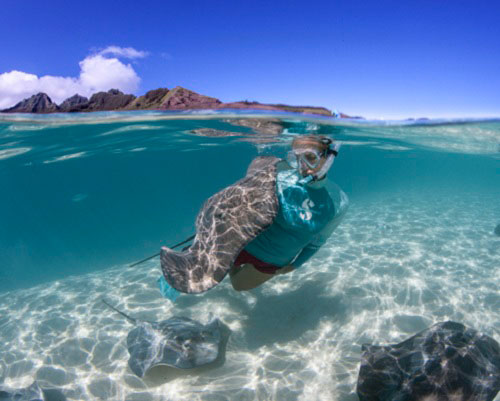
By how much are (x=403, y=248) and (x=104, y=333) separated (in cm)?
1156

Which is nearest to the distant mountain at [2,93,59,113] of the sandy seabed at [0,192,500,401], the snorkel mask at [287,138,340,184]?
the sandy seabed at [0,192,500,401]

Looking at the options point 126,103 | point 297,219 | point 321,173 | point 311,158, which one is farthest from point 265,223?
point 126,103

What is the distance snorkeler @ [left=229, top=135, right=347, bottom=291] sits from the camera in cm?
354

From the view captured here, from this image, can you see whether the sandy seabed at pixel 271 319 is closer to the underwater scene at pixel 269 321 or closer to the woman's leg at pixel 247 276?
the underwater scene at pixel 269 321

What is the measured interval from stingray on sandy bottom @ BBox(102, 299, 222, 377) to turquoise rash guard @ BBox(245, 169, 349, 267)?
9.55 feet

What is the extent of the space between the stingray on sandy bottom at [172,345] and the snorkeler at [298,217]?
234 centimetres

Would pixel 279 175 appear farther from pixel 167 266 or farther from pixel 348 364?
pixel 348 364

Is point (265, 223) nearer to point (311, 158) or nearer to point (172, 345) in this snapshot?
point (311, 158)

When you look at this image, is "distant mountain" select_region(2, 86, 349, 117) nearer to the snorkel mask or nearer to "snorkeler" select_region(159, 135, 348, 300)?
the snorkel mask

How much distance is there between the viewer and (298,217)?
138 inches

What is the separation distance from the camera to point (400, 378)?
4316mm

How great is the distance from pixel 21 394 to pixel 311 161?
629cm

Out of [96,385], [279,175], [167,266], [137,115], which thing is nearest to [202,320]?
[96,385]

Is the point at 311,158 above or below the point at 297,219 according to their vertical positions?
above
